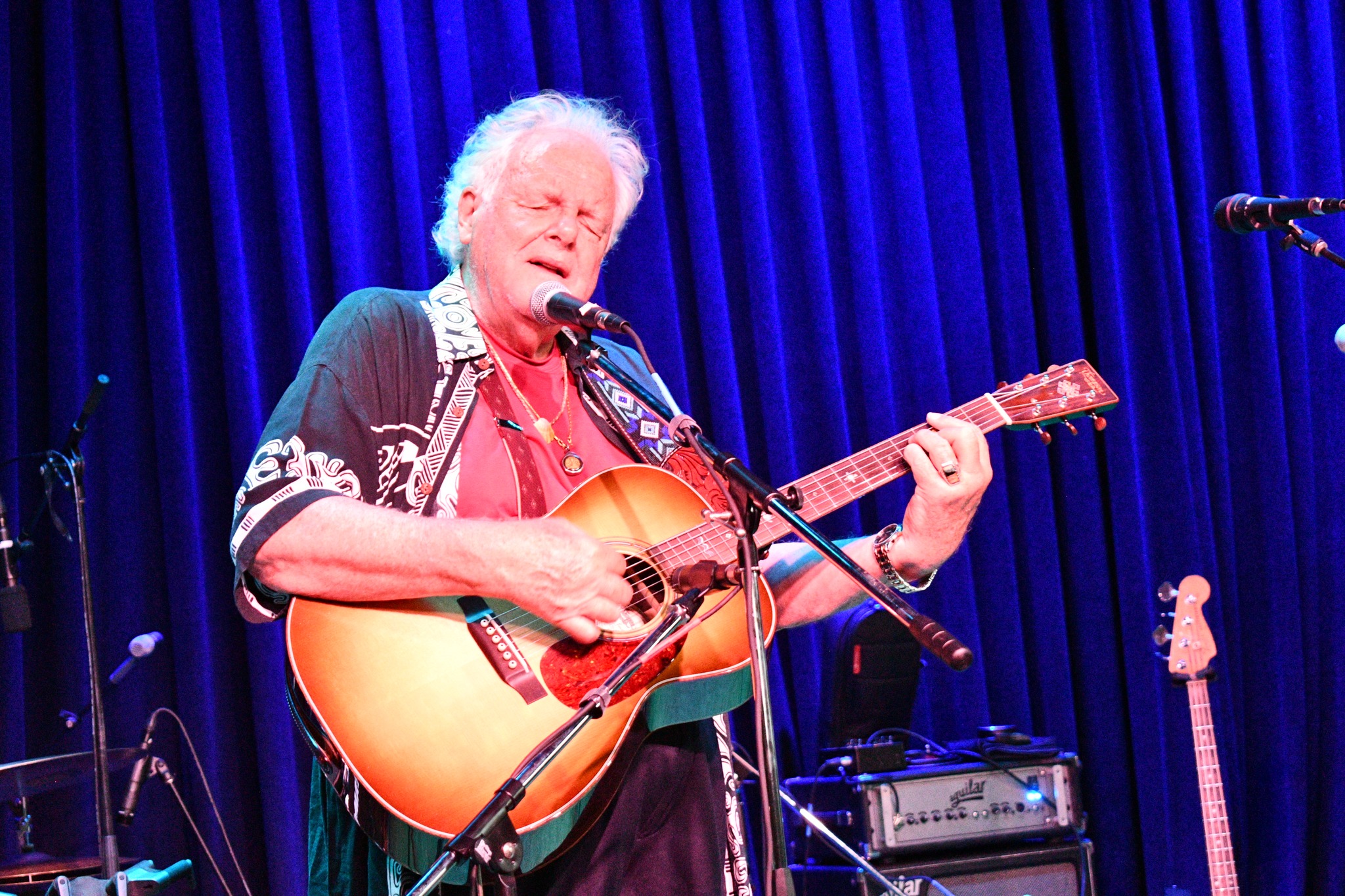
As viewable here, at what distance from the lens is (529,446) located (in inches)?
85.1

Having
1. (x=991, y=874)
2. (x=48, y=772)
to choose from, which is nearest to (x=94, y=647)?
(x=48, y=772)

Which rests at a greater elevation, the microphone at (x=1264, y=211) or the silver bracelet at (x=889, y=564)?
the microphone at (x=1264, y=211)

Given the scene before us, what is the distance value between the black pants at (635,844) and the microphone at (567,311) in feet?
2.29

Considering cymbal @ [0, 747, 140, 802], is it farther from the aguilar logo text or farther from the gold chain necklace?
the aguilar logo text

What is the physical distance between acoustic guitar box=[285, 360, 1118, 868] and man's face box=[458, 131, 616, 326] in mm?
423

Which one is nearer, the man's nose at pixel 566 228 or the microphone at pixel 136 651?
the man's nose at pixel 566 228

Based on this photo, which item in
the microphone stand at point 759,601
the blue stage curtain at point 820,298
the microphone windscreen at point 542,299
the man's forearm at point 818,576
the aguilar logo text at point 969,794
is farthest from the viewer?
the blue stage curtain at point 820,298

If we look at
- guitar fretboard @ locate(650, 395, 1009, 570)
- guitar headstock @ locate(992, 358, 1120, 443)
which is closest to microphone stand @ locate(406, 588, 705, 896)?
guitar fretboard @ locate(650, 395, 1009, 570)

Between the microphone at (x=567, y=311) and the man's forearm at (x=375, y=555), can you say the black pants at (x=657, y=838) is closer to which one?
the man's forearm at (x=375, y=555)

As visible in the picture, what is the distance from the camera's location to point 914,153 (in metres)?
4.26

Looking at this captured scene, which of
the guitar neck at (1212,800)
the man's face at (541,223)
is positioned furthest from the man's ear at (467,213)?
the guitar neck at (1212,800)

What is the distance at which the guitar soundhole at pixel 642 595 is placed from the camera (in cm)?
200

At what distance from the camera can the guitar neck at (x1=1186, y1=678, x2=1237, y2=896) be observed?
289cm

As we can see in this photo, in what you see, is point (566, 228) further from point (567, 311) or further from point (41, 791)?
point (41, 791)
